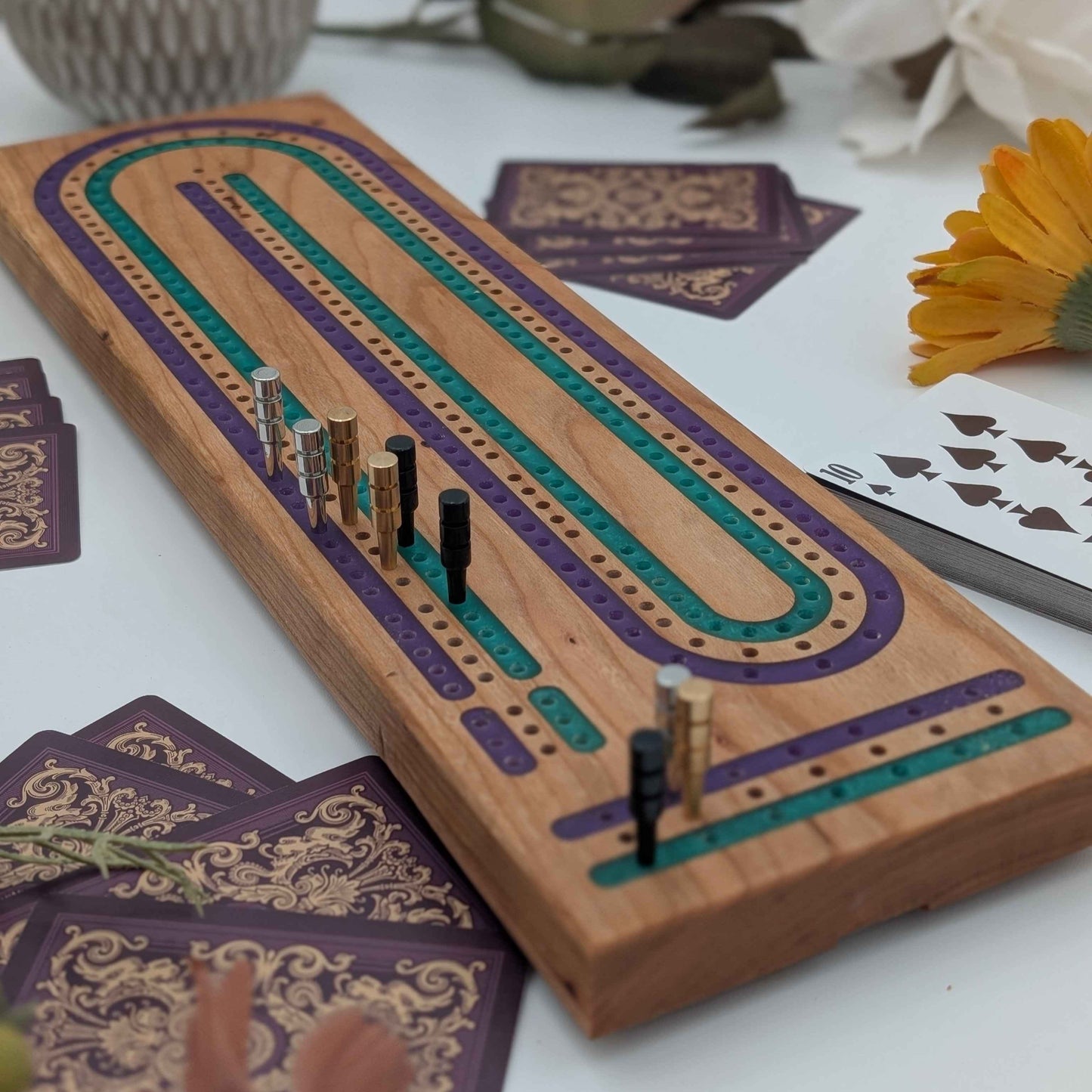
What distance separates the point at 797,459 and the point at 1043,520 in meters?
0.22

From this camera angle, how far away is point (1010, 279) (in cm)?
116

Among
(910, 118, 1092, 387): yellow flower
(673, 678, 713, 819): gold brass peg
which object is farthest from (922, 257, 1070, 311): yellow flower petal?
(673, 678, 713, 819): gold brass peg

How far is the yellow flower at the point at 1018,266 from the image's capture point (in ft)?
3.75

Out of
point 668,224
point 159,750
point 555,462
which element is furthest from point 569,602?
point 668,224

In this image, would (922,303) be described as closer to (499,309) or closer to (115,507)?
(499,309)

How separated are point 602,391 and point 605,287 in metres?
0.32

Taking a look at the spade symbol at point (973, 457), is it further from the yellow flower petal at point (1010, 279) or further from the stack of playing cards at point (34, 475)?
the stack of playing cards at point (34, 475)

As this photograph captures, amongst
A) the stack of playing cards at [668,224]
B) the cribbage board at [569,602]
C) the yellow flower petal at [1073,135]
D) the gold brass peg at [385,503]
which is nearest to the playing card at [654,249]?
the stack of playing cards at [668,224]

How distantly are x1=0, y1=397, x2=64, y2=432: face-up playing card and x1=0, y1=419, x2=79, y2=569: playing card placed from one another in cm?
1

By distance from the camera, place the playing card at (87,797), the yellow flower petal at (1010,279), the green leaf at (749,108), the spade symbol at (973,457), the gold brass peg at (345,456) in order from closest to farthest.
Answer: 1. the playing card at (87,797)
2. the gold brass peg at (345,456)
3. the spade symbol at (973,457)
4. the yellow flower petal at (1010,279)
5. the green leaf at (749,108)

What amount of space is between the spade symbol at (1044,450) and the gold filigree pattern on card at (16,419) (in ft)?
2.51

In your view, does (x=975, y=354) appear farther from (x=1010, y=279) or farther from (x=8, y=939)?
(x=8, y=939)

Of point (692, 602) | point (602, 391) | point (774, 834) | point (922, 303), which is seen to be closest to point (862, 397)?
point (922, 303)

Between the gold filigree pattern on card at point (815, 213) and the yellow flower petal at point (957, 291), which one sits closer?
the yellow flower petal at point (957, 291)
